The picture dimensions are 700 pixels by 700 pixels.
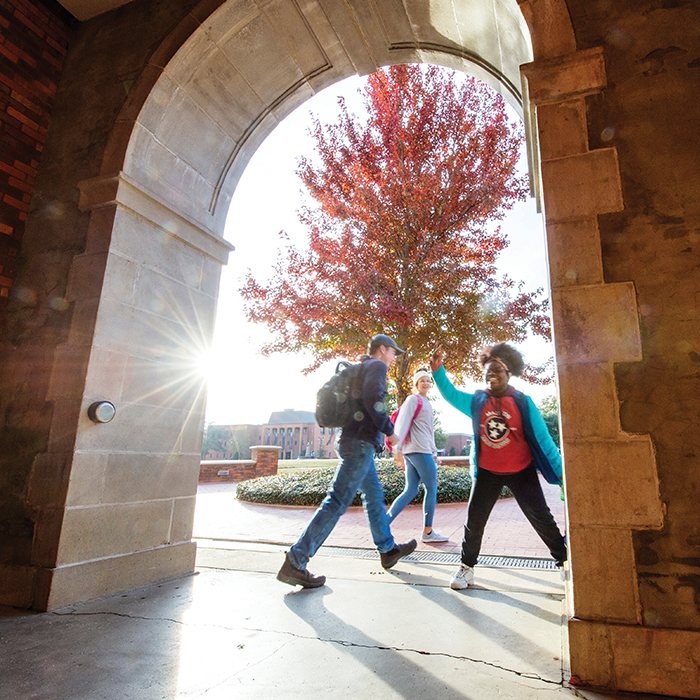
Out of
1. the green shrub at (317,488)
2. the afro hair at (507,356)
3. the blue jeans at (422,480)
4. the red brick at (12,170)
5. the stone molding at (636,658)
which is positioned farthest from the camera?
the green shrub at (317,488)

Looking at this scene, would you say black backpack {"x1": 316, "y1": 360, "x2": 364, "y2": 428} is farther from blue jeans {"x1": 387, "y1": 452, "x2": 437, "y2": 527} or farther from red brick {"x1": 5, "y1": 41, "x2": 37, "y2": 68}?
red brick {"x1": 5, "y1": 41, "x2": 37, "y2": 68}

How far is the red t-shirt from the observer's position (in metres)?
3.17

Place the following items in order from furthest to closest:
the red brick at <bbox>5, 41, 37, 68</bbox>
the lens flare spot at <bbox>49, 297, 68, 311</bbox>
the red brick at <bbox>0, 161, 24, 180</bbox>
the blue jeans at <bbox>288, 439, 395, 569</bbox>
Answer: the red brick at <bbox>5, 41, 37, 68</bbox> → the red brick at <bbox>0, 161, 24, 180</bbox> → the lens flare spot at <bbox>49, 297, 68, 311</bbox> → the blue jeans at <bbox>288, 439, 395, 569</bbox>

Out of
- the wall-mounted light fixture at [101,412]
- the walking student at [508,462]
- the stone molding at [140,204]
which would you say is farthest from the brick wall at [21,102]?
the walking student at [508,462]

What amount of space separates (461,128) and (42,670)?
38.3 ft

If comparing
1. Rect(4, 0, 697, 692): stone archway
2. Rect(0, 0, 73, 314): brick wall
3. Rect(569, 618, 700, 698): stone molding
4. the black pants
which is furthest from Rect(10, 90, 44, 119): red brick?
Rect(569, 618, 700, 698): stone molding

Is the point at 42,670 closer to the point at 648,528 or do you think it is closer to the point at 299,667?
the point at 299,667

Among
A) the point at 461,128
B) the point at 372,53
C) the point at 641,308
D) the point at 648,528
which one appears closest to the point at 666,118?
the point at 641,308

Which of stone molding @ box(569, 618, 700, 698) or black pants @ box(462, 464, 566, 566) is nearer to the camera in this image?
stone molding @ box(569, 618, 700, 698)

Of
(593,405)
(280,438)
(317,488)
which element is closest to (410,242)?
(317,488)

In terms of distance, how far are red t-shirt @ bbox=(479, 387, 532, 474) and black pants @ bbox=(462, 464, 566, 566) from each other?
0.07 metres

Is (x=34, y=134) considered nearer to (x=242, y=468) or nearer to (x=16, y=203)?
(x=16, y=203)

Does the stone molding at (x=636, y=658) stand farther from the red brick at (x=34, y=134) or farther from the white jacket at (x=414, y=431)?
the red brick at (x=34, y=134)

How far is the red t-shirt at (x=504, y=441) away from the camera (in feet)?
10.4
